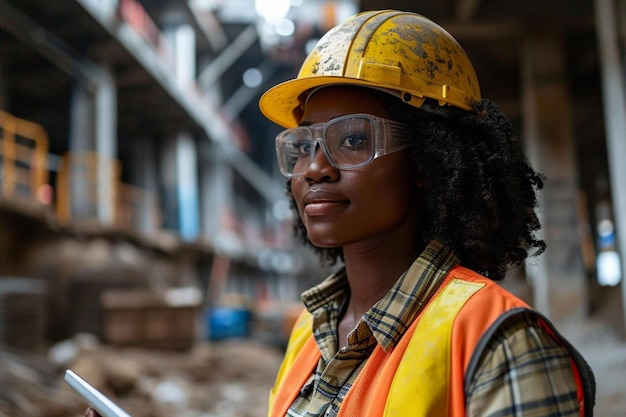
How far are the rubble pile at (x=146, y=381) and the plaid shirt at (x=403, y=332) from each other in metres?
4.54

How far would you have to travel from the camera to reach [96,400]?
Answer: 145 centimetres

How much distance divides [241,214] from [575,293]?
1183 inches

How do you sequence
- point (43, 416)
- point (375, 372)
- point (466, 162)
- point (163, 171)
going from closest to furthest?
point (375, 372) < point (466, 162) < point (43, 416) < point (163, 171)

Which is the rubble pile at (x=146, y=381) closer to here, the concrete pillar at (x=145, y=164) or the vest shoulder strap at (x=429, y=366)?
the vest shoulder strap at (x=429, y=366)

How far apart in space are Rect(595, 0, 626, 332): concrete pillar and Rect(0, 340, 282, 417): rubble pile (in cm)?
461

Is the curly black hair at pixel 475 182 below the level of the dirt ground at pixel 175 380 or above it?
above

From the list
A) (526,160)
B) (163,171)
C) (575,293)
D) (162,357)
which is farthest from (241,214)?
(526,160)

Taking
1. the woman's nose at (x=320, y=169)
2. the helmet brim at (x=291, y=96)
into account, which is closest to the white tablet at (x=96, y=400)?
the woman's nose at (x=320, y=169)

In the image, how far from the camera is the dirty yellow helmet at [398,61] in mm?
1588

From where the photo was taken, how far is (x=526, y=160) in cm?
172

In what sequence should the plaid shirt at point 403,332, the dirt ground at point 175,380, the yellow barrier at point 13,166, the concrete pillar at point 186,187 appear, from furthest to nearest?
the concrete pillar at point 186,187
the yellow barrier at point 13,166
the dirt ground at point 175,380
the plaid shirt at point 403,332

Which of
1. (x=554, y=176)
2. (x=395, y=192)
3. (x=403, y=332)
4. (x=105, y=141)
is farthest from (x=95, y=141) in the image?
(x=403, y=332)

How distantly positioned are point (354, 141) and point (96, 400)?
3.02 feet

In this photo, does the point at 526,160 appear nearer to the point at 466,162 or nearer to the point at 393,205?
the point at 466,162
